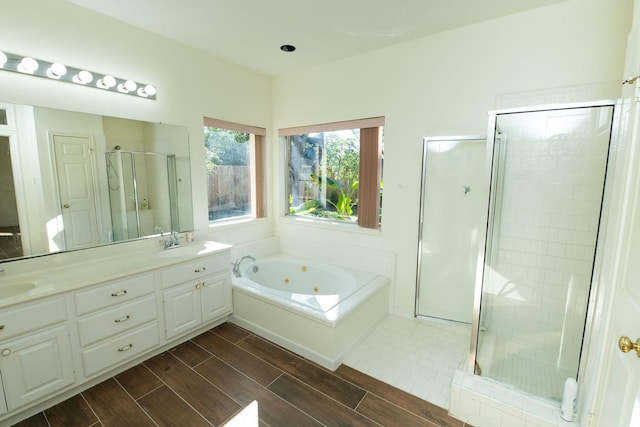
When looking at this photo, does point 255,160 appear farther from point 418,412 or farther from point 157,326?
point 418,412

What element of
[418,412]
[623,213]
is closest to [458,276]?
[418,412]

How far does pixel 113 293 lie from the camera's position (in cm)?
203

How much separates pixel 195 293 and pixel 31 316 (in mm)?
1061

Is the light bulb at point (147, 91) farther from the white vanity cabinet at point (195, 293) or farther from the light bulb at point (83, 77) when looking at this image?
the white vanity cabinet at point (195, 293)

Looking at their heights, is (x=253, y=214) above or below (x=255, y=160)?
below

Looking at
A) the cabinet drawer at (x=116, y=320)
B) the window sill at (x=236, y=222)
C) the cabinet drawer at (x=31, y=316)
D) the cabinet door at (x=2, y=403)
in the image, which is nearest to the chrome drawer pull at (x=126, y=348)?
the cabinet drawer at (x=116, y=320)

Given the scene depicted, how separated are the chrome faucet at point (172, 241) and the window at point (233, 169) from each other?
548 mm

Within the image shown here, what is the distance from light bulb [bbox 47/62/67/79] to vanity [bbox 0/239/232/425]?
4.34 ft

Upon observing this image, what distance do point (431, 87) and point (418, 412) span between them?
8.62 ft

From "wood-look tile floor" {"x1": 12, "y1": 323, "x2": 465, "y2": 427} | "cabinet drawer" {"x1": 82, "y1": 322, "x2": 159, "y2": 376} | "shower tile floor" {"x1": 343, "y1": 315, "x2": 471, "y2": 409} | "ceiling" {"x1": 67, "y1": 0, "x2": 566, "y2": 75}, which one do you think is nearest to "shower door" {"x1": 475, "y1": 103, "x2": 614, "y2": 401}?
"shower tile floor" {"x1": 343, "y1": 315, "x2": 471, "y2": 409}

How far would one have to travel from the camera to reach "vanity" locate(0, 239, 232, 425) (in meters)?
1.67

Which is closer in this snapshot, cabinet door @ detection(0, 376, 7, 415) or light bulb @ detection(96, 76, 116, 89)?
cabinet door @ detection(0, 376, 7, 415)

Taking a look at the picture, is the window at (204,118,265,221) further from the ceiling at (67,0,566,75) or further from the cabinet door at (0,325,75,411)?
the cabinet door at (0,325,75,411)

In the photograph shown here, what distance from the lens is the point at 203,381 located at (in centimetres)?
209
